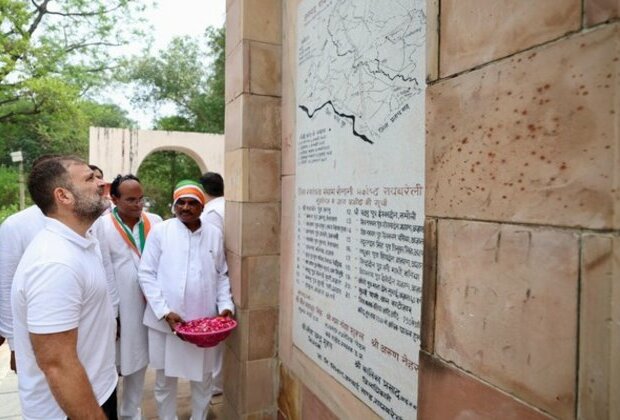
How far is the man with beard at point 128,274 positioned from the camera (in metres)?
3.14

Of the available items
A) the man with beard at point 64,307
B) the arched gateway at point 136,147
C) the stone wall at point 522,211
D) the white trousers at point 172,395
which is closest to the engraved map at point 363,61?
the stone wall at point 522,211

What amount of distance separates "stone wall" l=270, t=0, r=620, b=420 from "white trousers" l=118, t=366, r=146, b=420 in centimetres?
279

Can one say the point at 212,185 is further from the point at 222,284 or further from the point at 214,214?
the point at 222,284

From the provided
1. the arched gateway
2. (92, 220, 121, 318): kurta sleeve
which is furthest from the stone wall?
the arched gateway

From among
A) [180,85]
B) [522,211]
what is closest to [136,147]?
[180,85]

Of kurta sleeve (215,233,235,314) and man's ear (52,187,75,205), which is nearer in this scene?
man's ear (52,187,75,205)

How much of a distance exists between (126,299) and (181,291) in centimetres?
46

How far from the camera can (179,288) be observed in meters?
3.07

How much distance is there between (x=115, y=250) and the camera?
3.18 m

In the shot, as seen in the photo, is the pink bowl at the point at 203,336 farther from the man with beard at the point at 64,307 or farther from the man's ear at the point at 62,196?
the man's ear at the point at 62,196

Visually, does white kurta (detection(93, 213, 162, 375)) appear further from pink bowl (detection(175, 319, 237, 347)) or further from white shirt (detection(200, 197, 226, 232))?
white shirt (detection(200, 197, 226, 232))

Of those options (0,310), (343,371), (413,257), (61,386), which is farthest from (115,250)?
(413,257)

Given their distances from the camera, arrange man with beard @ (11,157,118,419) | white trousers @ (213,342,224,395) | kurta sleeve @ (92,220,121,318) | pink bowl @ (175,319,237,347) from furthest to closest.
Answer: white trousers @ (213,342,224,395)
kurta sleeve @ (92,220,121,318)
pink bowl @ (175,319,237,347)
man with beard @ (11,157,118,419)

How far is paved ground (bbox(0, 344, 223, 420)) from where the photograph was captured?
11.4ft
